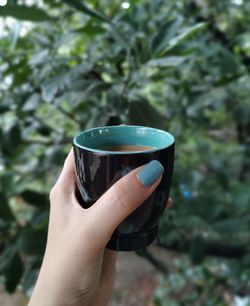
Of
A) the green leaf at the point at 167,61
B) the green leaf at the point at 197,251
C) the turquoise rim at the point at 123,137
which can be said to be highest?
Result: the green leaf at the point at 167,61

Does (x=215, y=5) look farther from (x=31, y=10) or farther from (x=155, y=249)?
(x=155, y=249)

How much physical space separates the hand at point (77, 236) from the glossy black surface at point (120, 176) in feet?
0.04

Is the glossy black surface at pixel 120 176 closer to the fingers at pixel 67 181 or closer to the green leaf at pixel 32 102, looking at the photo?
the fingers at pixel 67 181

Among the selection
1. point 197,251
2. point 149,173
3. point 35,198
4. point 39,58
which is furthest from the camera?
point 197,251

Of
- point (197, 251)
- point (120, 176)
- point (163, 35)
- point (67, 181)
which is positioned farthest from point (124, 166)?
point (197, 251)

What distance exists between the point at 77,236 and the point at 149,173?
4.4 inches

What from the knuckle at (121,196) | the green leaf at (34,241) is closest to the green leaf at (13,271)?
the green leaf at (34,241)

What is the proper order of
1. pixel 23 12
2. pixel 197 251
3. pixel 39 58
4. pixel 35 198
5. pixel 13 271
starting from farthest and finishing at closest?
pixel 197 251 → pixel 35 198 → pixel 13 271 → pixel 39 58 → pixel 23 12

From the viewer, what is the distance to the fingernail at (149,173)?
43 cm

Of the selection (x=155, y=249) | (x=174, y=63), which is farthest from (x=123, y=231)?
(x=155, y=249)

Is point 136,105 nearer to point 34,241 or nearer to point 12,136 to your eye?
point 34,241

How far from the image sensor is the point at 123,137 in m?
0.53

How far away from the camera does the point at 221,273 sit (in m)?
1.66

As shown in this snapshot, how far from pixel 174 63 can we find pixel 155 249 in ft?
5.00
